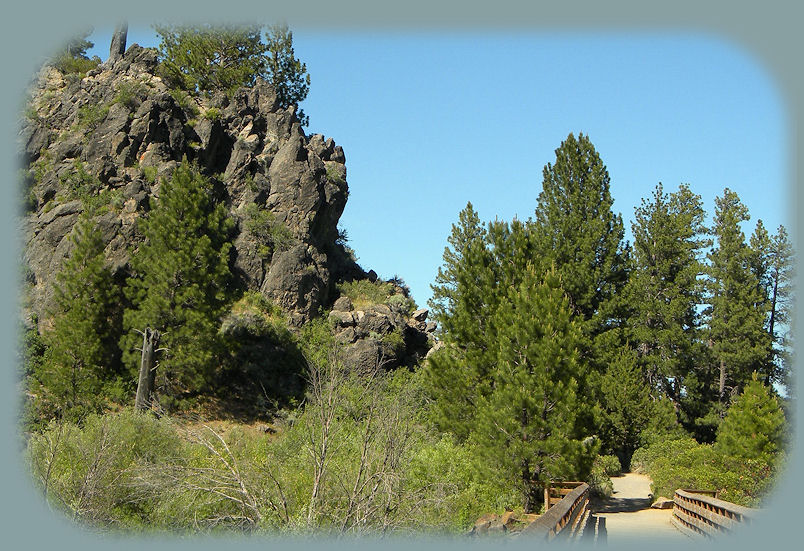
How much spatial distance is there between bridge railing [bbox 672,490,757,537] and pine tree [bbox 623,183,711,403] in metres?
21.8

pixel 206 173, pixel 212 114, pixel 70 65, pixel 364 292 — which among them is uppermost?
pixel 70 65

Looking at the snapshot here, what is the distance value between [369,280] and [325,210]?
562 centimetres

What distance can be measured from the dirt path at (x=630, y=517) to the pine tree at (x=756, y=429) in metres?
3.24

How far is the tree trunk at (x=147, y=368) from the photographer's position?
2780 cm

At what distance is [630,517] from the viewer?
810 inches

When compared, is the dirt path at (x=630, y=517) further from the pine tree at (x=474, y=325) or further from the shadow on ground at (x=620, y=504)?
the pine tree at (x=474, y=325)

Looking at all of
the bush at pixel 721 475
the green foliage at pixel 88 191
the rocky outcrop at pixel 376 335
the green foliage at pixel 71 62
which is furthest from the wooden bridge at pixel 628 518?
the green foliage at pixel 71 62

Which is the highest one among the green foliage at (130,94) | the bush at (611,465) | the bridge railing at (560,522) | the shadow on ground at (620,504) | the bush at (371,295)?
the green foliage at (130,94)

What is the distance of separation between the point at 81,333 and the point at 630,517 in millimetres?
22310

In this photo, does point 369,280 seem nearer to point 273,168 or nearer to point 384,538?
point 273,168

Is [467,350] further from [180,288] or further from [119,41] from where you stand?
[119,41]

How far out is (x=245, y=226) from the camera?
39406mm

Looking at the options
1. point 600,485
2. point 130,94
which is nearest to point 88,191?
point 130,94

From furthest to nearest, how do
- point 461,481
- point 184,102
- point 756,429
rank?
point 184,102, point 756,429, point 461,481
